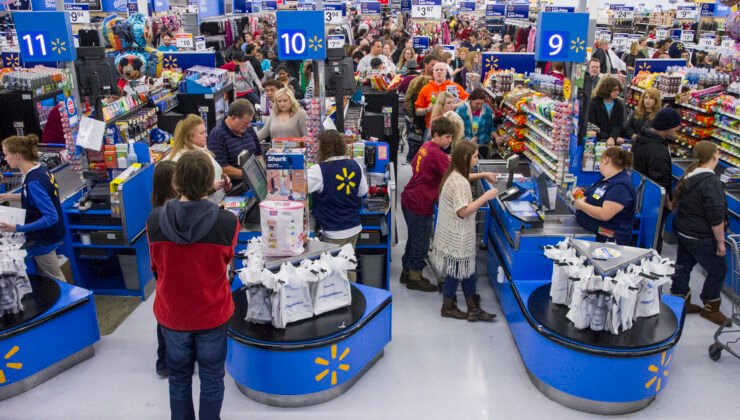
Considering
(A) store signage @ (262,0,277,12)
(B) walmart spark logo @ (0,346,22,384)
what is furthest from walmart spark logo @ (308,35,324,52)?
(A) store signage @ (262,0,277,12)

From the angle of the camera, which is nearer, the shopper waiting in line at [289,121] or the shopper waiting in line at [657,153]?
the shopper waiting in line at [657,153]

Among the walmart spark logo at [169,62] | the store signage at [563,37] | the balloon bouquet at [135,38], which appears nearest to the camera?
the store signage at [563,37]

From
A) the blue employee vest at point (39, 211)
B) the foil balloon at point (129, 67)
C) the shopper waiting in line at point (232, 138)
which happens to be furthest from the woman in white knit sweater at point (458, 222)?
the foil balloon at point (129, 67)

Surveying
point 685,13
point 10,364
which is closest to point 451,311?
point 10,364

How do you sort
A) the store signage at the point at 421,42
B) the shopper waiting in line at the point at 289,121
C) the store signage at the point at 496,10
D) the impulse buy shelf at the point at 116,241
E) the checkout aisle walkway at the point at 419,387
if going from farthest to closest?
the store signage at the point at 496,10 → the store signage at the point at 421,42 → the shopper waiting in line at the point at 289,121 → the impulse buy shelf at the point at 116,241 → the checkout aisle walkway at the point at 419,387

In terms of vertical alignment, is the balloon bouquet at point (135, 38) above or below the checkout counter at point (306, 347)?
above

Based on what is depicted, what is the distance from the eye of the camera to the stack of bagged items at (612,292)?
396 cm

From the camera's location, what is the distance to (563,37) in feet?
19.5

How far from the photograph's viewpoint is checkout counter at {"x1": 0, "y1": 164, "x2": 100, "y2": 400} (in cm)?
425

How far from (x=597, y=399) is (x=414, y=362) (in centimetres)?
134

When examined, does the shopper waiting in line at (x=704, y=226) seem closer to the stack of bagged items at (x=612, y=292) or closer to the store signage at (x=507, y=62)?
the stack of bagged items at (x=612, y=292)

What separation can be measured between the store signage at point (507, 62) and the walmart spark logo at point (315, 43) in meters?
5.42

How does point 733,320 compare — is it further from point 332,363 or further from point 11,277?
point 11,277

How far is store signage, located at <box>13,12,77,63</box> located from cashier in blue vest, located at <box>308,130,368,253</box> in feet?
8.98
